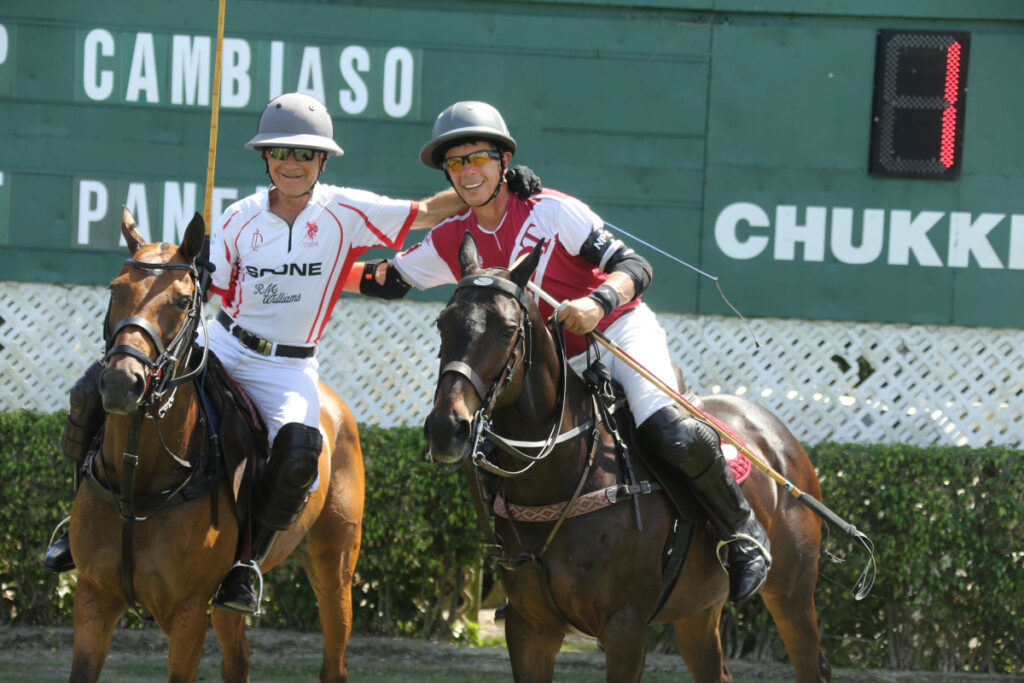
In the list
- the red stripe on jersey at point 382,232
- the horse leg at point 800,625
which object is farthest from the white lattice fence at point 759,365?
the red stripe on jersey at point 382,232

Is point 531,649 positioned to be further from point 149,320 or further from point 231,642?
point 149,320

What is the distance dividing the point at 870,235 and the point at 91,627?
206 inches

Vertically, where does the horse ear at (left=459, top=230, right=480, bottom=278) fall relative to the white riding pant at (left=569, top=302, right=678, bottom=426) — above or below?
above

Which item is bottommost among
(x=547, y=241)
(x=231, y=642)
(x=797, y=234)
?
(x=231, y=642)

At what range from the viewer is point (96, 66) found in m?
7.19

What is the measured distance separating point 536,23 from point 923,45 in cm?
243

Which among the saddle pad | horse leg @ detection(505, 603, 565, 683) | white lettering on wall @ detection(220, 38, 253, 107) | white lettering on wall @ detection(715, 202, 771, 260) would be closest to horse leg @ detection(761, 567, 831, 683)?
the saddle pad

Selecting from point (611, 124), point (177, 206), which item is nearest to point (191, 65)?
point (177, 206)

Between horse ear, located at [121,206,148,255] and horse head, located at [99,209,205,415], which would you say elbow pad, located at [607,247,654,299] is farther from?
horse ear, located at [121,206,148,255]

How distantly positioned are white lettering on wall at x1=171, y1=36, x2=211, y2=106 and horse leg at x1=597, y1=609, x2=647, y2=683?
4748mm

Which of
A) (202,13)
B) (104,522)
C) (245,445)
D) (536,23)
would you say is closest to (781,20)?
(536,23)

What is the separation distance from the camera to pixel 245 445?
4.45 metres

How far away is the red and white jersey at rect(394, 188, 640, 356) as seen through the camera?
162 inches

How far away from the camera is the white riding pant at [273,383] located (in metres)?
4.59
